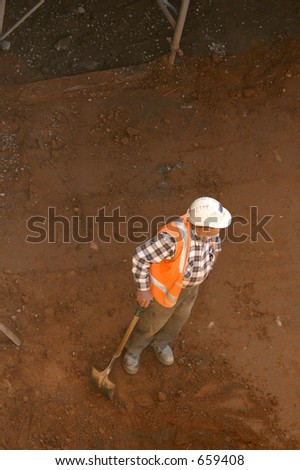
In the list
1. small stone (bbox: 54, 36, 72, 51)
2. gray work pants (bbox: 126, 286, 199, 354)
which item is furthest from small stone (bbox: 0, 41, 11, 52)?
gray work pants (bbox: 126, 286, 199, 354)

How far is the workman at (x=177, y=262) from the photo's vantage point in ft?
14.0

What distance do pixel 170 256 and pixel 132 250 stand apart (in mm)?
1773

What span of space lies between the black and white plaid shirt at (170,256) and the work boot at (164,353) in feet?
3.77

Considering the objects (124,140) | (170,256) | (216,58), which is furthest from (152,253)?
(216,58)

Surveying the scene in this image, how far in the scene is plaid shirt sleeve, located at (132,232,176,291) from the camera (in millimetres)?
4277

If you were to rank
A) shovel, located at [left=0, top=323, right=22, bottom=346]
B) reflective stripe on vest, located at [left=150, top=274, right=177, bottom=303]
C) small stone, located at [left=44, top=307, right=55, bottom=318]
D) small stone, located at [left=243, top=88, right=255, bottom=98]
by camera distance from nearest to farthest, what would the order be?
1. reflective stripe on vest, located at [left=150, top=274, right=177, bottom=303]
2. shovel, located at [left=0, top=323, right=22, bottom=346]
3. small stone, located at [left=44, top=307, right=55, bottom=318]
4. small stone, located at [left=243, top=88, right=255, bottom=98]

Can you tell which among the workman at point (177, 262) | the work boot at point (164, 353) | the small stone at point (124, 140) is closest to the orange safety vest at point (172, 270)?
the workman at point (177, 262)

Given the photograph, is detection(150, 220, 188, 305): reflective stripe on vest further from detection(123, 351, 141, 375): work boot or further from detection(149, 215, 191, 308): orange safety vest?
detection(123, 351, 141, 375): work boot

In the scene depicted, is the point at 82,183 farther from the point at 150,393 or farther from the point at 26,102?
the point at 150,393

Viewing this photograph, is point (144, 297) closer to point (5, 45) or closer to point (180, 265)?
point (180, 265)

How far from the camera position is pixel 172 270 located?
175 inches

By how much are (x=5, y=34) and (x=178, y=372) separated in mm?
3837

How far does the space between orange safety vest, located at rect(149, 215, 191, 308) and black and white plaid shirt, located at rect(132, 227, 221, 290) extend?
4 centimetres

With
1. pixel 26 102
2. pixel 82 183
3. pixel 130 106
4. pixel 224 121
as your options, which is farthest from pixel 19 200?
pixel 224 121
